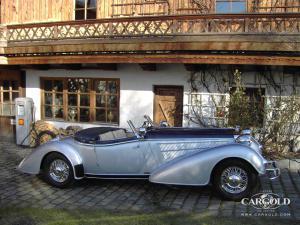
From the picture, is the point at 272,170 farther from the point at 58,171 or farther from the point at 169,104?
the point at 169,104

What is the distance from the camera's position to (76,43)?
33.3 ft

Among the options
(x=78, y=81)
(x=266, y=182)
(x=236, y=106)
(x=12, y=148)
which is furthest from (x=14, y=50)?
(x=266, y=182)

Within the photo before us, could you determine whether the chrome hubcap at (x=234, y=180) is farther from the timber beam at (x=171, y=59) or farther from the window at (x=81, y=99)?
the window at (x=81, y=99)

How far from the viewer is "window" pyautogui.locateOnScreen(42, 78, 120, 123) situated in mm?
11469

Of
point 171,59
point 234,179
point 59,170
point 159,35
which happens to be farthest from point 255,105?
point 59,170

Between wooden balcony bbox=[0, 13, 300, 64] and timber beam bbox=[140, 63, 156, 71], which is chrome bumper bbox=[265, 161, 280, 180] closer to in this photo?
wooden balcony bbox=[0, 13, 300, 64]

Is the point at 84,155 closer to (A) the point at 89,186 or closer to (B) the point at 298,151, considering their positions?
(A) the point at 89,186

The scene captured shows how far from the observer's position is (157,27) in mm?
9266

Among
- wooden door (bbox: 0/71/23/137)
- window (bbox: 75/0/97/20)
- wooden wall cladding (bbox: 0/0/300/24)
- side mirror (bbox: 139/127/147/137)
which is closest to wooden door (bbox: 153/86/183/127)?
wooden wall cladding (bbox: 0/0/300/24)

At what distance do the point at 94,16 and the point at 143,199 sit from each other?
7.48 meters

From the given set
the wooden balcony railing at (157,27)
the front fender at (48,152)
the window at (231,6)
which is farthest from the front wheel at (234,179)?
the window at (231,6)

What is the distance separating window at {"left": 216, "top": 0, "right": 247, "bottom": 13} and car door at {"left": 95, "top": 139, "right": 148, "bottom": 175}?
5.59 metres

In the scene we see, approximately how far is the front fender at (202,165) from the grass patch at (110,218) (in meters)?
0.63

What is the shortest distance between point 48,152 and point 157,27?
443 centimetres
